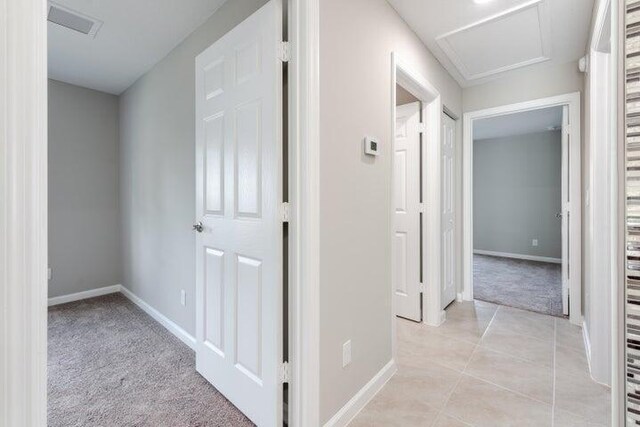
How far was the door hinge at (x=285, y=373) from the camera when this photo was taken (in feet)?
4.58

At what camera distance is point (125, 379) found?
1.94m

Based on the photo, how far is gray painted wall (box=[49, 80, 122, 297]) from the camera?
3303mm

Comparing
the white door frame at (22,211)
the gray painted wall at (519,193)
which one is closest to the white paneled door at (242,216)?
the white door frame at (22,211)

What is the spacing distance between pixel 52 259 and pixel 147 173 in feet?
5.04

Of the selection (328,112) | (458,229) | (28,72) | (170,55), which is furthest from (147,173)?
(458,229)

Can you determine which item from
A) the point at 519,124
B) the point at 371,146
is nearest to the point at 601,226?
the point at 371,146

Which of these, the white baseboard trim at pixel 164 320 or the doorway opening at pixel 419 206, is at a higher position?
the doorway opening at pixel 419 206

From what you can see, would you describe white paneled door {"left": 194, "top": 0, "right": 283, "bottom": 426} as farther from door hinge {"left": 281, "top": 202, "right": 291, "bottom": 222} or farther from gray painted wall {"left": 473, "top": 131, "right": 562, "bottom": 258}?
gray painted wall {"left": 473, "top": 131, "right": 562, "bottom": 258}

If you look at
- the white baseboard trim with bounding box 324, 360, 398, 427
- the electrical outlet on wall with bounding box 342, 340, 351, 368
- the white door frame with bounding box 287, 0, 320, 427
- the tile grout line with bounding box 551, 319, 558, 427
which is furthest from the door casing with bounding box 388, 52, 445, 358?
the white door frame with bounding box 287, 0, 320, 427

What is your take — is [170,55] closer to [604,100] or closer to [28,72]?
[28,72]

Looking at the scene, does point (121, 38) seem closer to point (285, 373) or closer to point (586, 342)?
point (285, 373)

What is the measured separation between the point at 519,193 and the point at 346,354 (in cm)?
591

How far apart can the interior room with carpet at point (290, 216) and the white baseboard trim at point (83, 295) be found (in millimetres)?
24

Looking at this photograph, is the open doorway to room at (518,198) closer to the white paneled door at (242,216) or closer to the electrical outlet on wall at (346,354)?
the electrical outlet on wall at (346,354)
